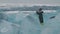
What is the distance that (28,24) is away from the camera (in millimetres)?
729

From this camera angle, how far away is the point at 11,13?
0.79 m

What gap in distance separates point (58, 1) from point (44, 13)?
0.18m

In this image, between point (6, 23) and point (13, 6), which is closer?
point (6, 23)

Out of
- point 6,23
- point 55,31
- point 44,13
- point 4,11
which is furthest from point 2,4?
point 55,31

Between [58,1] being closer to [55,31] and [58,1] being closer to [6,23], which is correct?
[55,31]

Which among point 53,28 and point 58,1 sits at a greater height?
point 58,1

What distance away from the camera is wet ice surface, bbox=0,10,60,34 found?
2.26 feet

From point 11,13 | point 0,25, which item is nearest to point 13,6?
point 11,13

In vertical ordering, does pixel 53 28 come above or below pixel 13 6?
below

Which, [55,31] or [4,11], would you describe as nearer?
[55,31]

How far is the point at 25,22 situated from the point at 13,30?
0.09 m

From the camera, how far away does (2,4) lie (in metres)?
0.86

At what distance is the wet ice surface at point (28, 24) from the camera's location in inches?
27.2

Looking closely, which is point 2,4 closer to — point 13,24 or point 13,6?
point 13,6
